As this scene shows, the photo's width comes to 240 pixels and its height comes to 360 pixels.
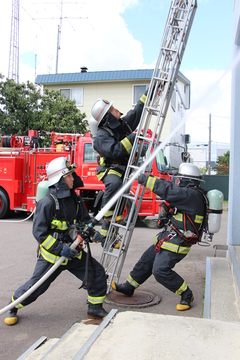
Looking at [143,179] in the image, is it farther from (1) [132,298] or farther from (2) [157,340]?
(2) [157,340]

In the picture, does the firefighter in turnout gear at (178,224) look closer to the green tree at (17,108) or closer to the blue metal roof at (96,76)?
the green tree at (17,108)

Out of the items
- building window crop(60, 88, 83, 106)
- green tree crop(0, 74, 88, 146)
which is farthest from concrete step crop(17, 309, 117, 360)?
building window crop(60, 88, 83, 106)

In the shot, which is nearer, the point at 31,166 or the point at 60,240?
the point at 60,240

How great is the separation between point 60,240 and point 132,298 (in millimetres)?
1400

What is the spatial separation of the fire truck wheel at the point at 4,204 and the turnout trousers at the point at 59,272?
25.7ft

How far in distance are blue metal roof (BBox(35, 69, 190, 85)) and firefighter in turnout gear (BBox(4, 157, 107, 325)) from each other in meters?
17.6

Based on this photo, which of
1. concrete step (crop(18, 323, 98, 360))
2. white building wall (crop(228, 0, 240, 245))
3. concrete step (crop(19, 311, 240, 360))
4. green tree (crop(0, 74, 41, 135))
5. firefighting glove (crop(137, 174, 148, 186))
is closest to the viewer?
concrete step (crop(19, 311, 240, 360))

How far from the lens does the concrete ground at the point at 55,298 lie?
361 cm

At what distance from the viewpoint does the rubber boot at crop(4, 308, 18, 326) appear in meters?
3.80

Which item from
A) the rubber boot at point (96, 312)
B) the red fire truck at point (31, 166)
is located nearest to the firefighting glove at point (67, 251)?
the rubber boot at point (96, 312)

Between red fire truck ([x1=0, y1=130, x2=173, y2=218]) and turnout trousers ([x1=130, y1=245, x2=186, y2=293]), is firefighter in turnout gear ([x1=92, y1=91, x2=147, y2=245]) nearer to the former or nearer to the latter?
turnout trousers ([x1=130, y1=245, x2=186, y2=293])

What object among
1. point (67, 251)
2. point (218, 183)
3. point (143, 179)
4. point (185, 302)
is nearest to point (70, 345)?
point (67, 251)

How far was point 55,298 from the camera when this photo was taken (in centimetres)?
460

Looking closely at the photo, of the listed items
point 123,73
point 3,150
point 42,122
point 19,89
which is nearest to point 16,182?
point 3,150
